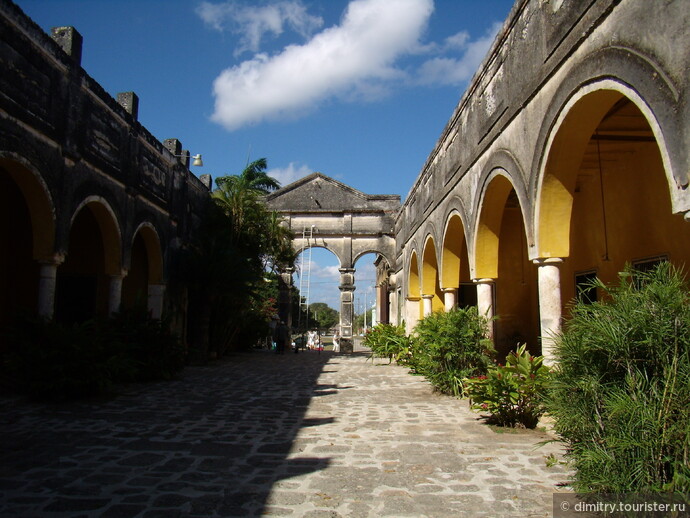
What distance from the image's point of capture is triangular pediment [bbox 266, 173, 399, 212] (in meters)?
24.2

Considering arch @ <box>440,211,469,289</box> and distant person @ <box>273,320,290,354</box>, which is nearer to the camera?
arch @ <box>440,211,469,289</box>

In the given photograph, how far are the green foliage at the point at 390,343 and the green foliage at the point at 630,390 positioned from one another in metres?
10.8

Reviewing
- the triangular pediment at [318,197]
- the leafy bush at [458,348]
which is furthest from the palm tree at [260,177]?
the leafy bush at [458,348]

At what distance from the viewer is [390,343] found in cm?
1630

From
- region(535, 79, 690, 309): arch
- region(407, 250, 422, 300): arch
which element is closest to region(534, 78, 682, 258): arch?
region(535, 79, 690, 309): arch

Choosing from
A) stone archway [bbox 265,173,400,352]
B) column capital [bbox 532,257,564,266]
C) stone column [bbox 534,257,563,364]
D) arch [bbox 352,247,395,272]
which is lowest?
stone column [bbox 534,257,563,364]

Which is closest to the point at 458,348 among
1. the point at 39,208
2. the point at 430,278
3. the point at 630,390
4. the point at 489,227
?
the point at 489,227

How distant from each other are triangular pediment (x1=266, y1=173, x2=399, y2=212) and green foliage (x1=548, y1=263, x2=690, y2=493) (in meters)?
20.9

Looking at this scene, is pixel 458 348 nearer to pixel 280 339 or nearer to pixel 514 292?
pixel 514 292

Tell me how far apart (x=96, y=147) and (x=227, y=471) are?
25.2ft

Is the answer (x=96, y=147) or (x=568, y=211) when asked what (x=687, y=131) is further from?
(x=96, y=147)

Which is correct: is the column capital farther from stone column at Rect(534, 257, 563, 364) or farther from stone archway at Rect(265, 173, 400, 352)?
stone archway at Rect(265, 173, 400, 352)

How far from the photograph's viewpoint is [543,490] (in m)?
3.87

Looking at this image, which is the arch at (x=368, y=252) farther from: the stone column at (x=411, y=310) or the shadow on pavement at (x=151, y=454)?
the shadow on pavement at (x=151, y=454)
